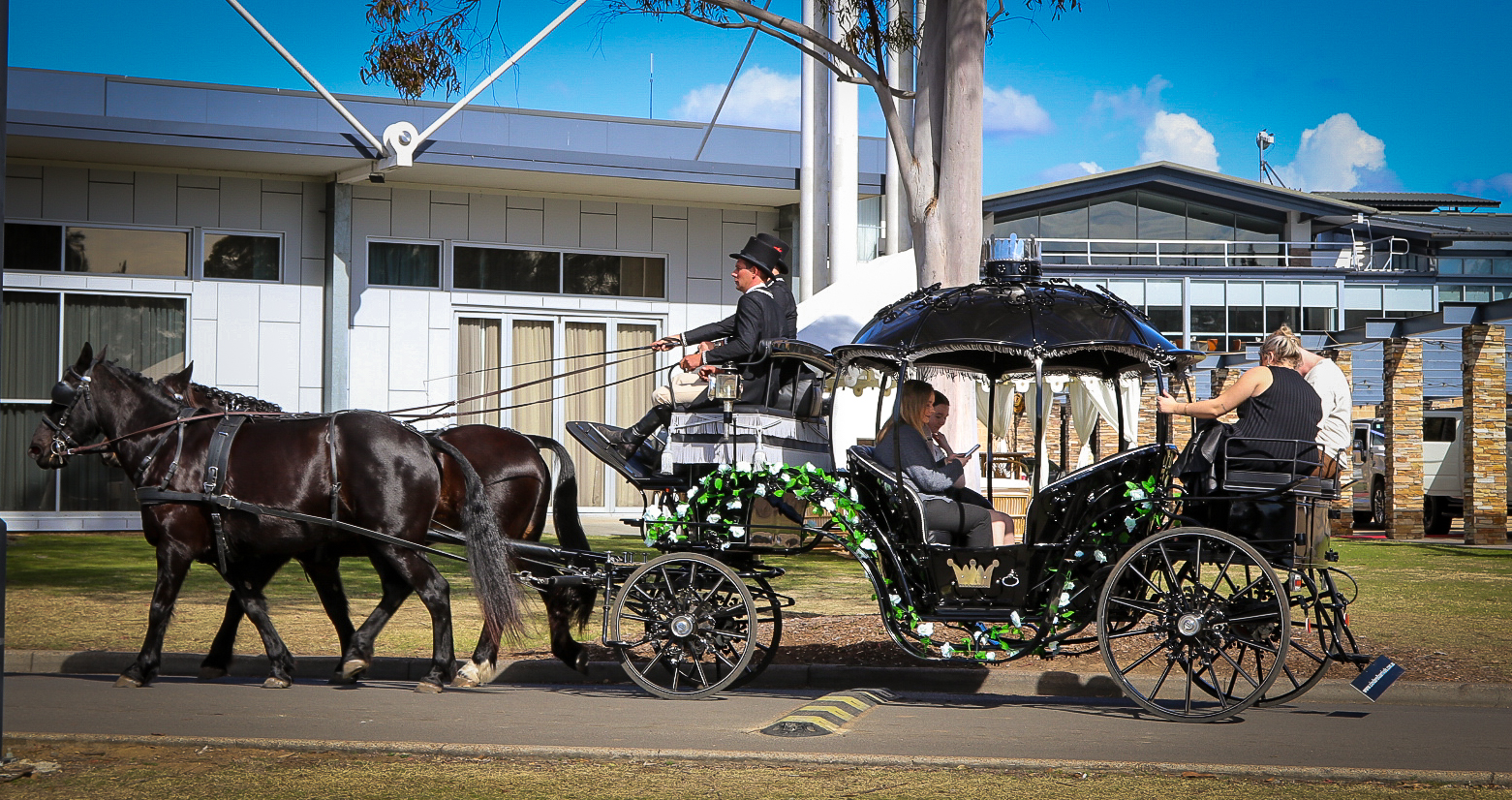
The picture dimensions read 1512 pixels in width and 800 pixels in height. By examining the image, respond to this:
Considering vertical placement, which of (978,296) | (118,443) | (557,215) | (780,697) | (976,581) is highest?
(557,215)

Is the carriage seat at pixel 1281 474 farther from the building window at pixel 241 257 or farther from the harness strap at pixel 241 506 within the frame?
the building window at pixel 241 257

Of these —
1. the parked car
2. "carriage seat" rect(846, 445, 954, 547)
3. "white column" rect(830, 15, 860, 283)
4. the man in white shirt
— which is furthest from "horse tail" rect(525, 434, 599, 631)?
the parked car

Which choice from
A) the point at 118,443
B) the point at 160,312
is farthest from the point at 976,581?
the point at 160,312

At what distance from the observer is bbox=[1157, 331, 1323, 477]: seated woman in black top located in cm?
767

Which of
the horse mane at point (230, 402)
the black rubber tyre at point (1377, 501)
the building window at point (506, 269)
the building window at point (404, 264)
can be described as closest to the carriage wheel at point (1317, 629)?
the horse mane at point (230, 402)

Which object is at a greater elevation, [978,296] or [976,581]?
[978,296]

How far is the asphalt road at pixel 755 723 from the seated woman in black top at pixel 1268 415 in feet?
4.72

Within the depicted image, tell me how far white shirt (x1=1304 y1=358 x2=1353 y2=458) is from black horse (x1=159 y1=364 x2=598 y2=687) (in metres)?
5.36

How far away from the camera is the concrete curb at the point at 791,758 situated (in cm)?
606

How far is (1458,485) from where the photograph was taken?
2470cm

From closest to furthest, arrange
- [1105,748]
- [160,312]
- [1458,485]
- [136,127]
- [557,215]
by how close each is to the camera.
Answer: [1105,748]
[136,127]
[160,312]
[557,215]
[1458,485]

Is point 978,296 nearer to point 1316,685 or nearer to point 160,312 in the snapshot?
point 1316,685

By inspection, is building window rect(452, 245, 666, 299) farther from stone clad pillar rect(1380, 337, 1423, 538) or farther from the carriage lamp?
the carriage lamp

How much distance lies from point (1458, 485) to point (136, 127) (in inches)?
863
